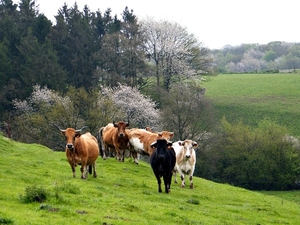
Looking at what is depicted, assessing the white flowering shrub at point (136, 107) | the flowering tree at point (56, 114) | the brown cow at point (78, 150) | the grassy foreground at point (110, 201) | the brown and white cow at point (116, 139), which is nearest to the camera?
the grassy foreground at point (110, 201)

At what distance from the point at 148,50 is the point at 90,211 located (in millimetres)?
55680

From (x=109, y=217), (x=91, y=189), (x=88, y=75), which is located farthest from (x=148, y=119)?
(x=109, y=217)

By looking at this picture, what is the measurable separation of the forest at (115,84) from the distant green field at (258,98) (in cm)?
861

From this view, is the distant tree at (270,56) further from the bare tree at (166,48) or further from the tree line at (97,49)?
the bare tree at (166,48)

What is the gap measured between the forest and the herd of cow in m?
19.7

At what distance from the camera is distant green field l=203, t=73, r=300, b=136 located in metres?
73.1

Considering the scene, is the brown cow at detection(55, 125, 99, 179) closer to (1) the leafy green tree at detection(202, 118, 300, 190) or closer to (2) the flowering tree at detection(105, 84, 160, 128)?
(2) the flowering tree at detection(105, 84, 160, 128)

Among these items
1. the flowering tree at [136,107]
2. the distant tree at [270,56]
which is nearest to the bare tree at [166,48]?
the flowering tree at [136,107]

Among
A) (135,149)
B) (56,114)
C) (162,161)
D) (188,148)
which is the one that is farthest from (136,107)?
(162,161)

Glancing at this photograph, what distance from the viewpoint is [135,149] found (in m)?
26.2

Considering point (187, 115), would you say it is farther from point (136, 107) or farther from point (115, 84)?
point (115, 84)

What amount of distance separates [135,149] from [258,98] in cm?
5887

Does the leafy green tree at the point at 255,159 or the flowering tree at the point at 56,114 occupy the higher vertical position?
the flowering tree at the point at 56,114

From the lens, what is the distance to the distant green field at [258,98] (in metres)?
73.1
